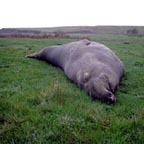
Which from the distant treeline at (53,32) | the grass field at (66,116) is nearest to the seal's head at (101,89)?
the grass field at (66,116)

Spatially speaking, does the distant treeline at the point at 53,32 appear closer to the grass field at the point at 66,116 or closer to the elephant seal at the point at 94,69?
the elephant seal at the point at 94,69

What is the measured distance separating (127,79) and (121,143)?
4.96 m

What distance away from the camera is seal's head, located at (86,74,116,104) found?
6605mm

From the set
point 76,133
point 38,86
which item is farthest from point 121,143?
point 38,86

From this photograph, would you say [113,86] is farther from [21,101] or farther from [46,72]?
[46,72]

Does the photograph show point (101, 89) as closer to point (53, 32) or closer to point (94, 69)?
point (94, 69)

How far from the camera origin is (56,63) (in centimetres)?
1220

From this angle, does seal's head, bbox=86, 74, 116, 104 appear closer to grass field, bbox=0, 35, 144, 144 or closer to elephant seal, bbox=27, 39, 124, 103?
elephant seal, bbox=27, 39, 124, 103

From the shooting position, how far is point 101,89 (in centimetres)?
683

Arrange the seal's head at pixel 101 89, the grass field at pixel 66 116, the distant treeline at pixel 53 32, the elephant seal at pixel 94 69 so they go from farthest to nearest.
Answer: the distant treeline at pixel 53 32
the elephant seal at pixel 94 69
the seal's head at pixel 101 89
the grass field at pixel 66 116

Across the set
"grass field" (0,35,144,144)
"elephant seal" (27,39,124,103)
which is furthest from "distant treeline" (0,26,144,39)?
"grass field" (0,35,144,144)

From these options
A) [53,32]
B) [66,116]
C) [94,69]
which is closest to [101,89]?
[94,69]

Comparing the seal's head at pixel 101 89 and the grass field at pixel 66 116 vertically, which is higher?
the seal's head at pixel 101 89

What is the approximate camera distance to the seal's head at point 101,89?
6605 millimetres
